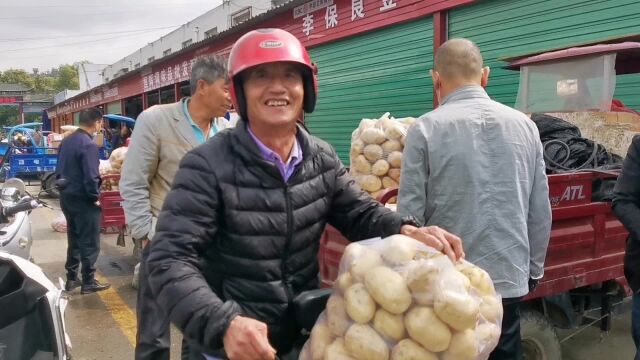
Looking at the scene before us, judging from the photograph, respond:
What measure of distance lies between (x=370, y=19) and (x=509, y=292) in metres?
9.32

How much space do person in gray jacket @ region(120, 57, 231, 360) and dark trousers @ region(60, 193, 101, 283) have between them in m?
3.23

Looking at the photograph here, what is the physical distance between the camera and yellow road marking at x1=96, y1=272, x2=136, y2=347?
5145mm

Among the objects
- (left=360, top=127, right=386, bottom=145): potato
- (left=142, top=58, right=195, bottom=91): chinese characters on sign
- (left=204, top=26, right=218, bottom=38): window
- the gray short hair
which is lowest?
(left=360, top=127, right=386, bottom=145): potato

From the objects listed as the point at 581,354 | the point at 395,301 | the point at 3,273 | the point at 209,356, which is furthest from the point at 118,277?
the point at 395,301

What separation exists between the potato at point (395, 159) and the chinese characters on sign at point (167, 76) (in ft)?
50.9

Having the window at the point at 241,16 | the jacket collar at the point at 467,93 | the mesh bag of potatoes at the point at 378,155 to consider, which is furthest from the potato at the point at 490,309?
the window at the point at 241,16

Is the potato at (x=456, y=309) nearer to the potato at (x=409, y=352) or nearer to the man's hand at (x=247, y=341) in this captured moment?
the potato at (x=409, y=352)

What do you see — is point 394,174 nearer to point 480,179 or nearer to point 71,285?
point 480,179

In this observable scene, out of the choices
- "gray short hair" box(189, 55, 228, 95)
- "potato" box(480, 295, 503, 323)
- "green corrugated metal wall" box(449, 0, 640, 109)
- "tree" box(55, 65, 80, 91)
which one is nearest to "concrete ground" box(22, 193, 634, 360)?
"gray short hair" box(189, 55, 228, 95)

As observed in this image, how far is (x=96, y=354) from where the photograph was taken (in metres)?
4.64

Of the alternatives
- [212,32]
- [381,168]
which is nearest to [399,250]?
[381,168]

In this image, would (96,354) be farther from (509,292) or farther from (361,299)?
(361,299)

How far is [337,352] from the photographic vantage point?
158cm

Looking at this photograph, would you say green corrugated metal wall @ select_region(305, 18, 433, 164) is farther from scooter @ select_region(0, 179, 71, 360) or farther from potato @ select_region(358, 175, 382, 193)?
scooter @ select_region(0, 179, 71, 360)
